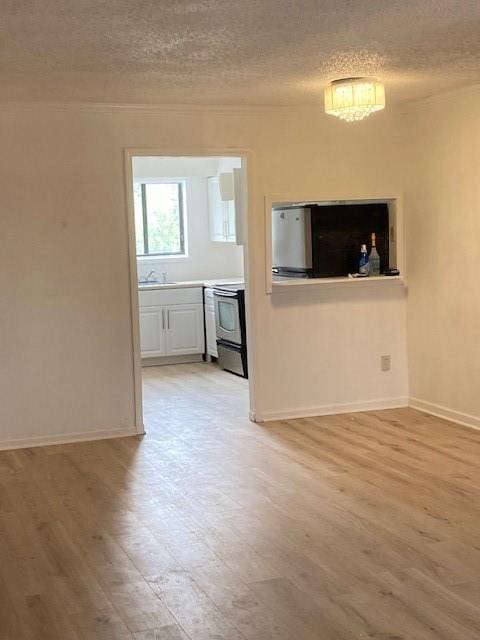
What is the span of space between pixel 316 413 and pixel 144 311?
283 centimetres

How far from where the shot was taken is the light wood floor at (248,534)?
3170mm

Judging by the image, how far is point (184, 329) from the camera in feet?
29.2

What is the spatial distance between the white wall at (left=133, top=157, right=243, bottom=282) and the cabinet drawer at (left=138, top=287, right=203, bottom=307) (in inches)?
23.1

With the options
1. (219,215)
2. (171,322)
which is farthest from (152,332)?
(219,215)

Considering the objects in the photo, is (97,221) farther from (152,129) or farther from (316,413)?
(316,413)

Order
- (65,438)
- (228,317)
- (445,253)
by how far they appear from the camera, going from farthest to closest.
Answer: (228,317) < (445,253) < (65,438)

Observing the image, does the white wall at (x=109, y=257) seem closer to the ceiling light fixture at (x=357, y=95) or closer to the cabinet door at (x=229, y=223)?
the ceiling light fixture at (x=357, y=95)

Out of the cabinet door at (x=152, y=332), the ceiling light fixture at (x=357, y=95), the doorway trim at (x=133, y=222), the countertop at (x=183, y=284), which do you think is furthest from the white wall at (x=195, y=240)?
the ceiling light fixture at (x=357, y=95)

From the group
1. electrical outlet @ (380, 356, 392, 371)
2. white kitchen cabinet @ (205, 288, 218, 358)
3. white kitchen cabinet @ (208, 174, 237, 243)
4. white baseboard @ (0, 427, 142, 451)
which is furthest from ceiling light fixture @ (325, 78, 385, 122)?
white kitchen cabinet @ (205, 288, 218, 358)

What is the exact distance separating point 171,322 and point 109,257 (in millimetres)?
3015

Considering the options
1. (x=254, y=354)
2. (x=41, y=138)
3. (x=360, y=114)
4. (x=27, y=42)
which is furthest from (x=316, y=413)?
(x=27, y=42)

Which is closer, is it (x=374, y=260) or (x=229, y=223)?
(x=374, y=260)

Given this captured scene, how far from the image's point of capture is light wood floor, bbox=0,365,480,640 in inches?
125

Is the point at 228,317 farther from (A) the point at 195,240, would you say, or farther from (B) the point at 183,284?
(A) the point at 195,240
